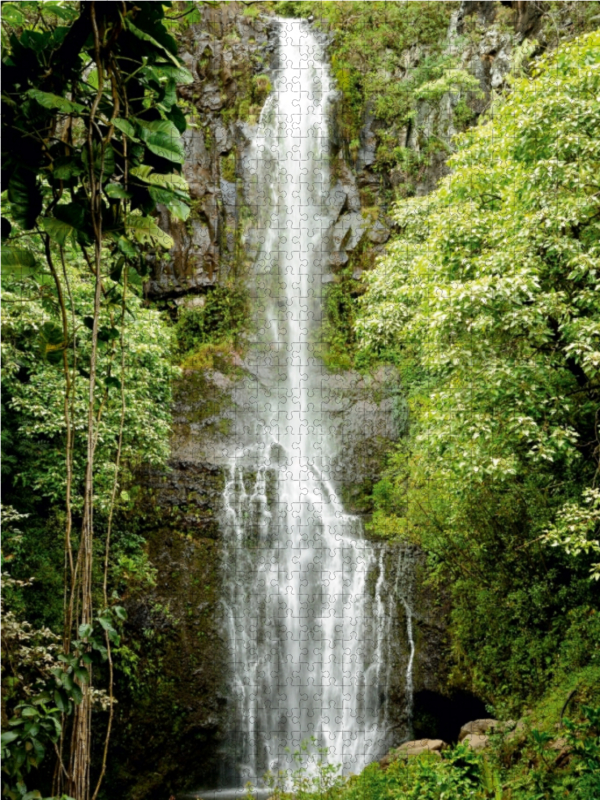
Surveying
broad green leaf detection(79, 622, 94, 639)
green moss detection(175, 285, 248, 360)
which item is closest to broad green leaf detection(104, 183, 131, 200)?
broad green leaf detection(79, 622, 94, 639)

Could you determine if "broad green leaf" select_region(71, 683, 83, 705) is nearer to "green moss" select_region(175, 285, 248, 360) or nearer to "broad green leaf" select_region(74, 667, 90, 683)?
"broad green leaf" select_region(74, 667, 90, 683)

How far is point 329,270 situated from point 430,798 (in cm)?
835

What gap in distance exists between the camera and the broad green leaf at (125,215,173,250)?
155cm

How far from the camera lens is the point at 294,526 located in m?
8.45

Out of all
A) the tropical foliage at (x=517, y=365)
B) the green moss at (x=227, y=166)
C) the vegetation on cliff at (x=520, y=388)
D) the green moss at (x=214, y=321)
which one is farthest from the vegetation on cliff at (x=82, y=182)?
the green moss at (x=227, y=166)

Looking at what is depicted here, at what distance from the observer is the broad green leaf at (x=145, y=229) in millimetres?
1547

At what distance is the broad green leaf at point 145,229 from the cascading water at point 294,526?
6349 mm

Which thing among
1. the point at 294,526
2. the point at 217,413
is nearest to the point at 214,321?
the point at 217,413

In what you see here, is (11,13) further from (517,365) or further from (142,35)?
(517,365)

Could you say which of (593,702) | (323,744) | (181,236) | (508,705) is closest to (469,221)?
(593,702)

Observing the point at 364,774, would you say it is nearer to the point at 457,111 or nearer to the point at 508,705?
the point at 508,705

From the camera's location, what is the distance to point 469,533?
6.39 metres

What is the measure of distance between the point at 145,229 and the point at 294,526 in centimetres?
716

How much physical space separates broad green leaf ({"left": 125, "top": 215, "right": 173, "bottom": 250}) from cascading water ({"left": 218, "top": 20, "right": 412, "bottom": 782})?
6349 mm
